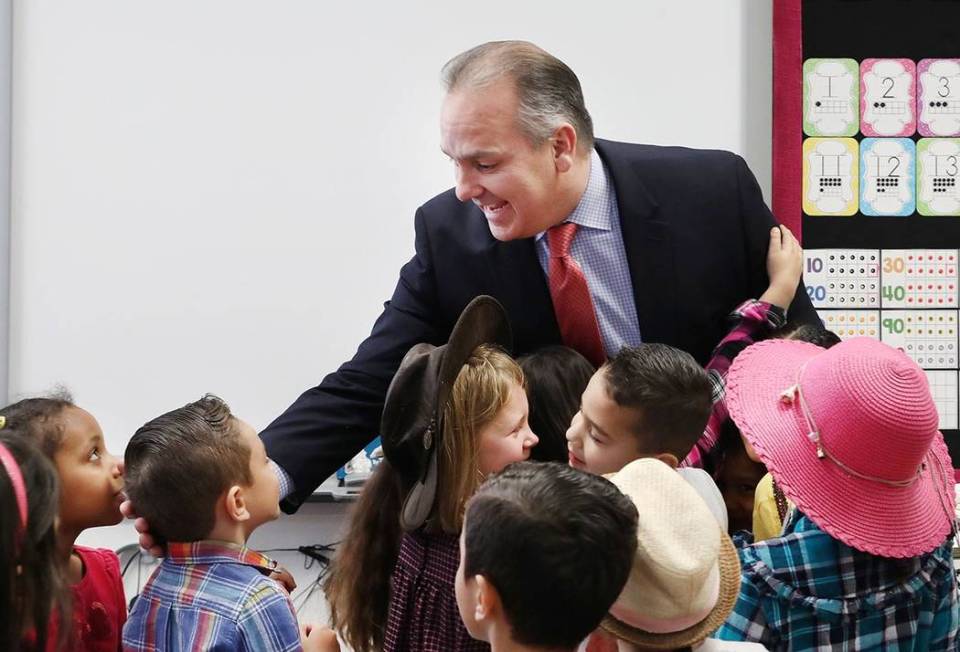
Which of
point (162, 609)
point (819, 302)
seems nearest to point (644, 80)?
point (819, 302)

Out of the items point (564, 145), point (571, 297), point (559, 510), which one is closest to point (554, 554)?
point (559, 510)

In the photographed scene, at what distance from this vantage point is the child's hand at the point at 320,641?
1717mm

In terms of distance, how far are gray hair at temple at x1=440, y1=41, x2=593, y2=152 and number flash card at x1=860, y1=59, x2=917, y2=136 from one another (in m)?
1.59

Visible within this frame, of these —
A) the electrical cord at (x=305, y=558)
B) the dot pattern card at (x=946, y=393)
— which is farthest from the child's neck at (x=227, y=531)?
the dot pattern card at (x=946, y=393)

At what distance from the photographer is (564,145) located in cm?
197

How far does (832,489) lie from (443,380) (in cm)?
54

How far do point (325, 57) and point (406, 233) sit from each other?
0.54m

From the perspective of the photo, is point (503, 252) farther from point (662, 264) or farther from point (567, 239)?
point (662, 264)

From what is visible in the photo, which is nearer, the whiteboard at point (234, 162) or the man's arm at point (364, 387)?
the man's arm at point (364, 387)

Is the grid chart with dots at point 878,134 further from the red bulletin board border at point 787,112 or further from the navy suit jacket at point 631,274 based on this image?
the navy suit jacket at point 631,274

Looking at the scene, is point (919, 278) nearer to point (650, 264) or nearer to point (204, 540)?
point (650, 264)

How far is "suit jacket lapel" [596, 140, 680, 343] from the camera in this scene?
78.5 inches

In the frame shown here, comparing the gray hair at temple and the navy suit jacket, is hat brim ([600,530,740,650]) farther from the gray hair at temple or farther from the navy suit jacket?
the gray hair at temple

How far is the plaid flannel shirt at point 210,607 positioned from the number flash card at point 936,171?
7.84ft
